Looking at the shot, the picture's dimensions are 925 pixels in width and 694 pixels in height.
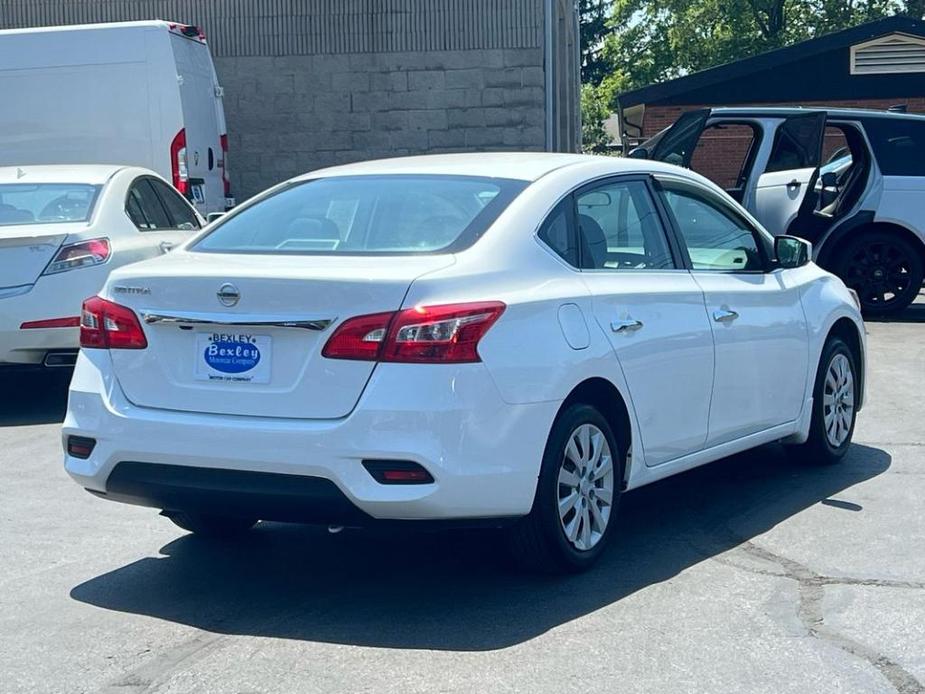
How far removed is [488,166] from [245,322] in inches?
56.4

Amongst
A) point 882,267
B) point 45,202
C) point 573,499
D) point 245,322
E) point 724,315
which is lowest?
point 882,267

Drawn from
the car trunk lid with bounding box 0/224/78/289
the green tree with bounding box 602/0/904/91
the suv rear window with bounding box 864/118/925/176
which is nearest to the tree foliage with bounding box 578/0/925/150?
the green tree with bounding box 602/0/904/91

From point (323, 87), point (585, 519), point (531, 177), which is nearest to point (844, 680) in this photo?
point (585, 519)

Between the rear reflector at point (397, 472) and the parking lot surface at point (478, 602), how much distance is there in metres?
0.51

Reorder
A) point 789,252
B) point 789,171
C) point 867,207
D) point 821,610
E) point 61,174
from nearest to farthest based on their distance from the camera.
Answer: point 821,610
point 789,252
point 61,174
point 789,171
point 867,207

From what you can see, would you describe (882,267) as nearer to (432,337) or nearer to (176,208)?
(176,208)

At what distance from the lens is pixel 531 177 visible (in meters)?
5.68

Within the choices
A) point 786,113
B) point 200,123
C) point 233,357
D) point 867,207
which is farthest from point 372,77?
point 233,357

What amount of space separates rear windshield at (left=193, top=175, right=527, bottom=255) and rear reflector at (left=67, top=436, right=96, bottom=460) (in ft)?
2.92

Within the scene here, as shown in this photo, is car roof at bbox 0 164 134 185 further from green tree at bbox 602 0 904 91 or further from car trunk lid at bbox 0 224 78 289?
green tree at bbox 602 0 904 91

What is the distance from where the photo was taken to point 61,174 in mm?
9914

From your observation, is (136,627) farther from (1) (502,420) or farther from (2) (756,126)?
(2) (756,126)

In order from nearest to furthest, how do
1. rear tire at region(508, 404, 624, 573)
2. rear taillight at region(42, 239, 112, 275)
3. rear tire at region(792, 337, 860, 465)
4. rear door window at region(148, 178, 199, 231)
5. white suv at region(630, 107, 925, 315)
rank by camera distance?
rear tire at region(508, 404, 624, 573), rear tire at region(792, 337, 860, 465), rear taillight at region(42, 239, 112, 275), rear door window at region(148, 178, 199, 231), white suv at region(630, 107, 925, 315)

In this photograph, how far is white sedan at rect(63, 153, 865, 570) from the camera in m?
4.80
